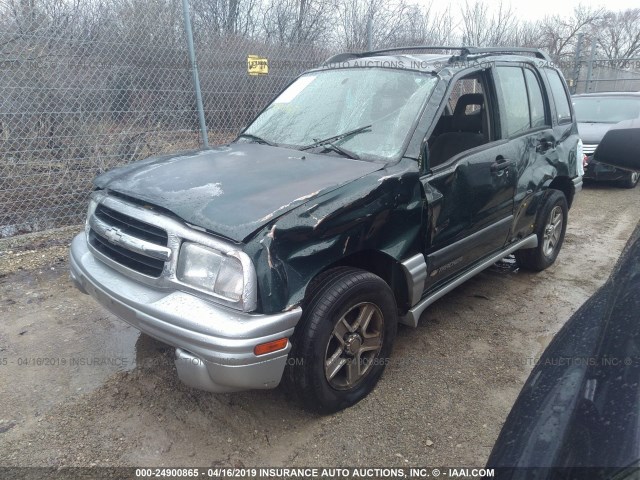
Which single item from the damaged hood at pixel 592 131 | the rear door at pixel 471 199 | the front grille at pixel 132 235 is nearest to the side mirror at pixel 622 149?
the rear door at pixel 471 199

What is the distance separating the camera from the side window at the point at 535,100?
3932mm

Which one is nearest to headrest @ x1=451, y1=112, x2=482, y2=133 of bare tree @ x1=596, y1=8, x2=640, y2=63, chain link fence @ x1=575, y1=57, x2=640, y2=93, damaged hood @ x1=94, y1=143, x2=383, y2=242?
damaged hood @ x1=94, y1=143, x2=383, y2=242

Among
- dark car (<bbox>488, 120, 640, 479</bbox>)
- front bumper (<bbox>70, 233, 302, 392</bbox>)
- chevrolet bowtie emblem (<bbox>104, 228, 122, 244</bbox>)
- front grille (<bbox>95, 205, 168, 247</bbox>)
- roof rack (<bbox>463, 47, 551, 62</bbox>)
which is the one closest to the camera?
dark car (<bbox>488, 120, 640, 479</bbox>)

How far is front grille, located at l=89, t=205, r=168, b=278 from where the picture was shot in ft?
7.54

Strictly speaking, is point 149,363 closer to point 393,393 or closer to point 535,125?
point 393,393

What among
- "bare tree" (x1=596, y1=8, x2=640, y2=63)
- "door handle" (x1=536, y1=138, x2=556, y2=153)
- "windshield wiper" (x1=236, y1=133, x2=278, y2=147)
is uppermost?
"bare tree" (x1=596, y1=8, x2=640, y2=63)

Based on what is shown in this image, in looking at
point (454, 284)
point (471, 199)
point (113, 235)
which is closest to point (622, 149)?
point (471, 199)

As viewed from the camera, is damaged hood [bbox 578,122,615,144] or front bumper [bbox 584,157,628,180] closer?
front bumper [bbox 584,157,628,180]

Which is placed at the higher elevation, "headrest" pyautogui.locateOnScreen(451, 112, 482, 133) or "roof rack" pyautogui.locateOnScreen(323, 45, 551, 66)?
"roof rack" pyautogui.locateOnScreen(323, 45, 551, 66)

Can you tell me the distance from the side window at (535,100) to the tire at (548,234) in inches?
26.6

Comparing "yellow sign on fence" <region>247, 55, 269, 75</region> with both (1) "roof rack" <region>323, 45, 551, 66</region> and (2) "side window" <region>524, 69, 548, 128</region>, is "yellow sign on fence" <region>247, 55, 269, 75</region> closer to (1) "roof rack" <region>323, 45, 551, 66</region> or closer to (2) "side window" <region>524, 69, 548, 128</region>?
(1) "roof rack" <region>323, 45, 551, 66</region>

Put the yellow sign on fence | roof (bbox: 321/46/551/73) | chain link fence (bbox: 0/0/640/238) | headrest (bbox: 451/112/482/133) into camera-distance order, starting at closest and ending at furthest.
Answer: roof (bbox: 321/46/551/73) < headrest (bbox: 451/112/482/133) < chain link fence (bbox: 0/0/640/238) < the yellow sign on fence

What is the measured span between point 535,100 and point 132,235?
3.47 meters

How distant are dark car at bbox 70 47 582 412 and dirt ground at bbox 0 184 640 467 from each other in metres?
0.27
